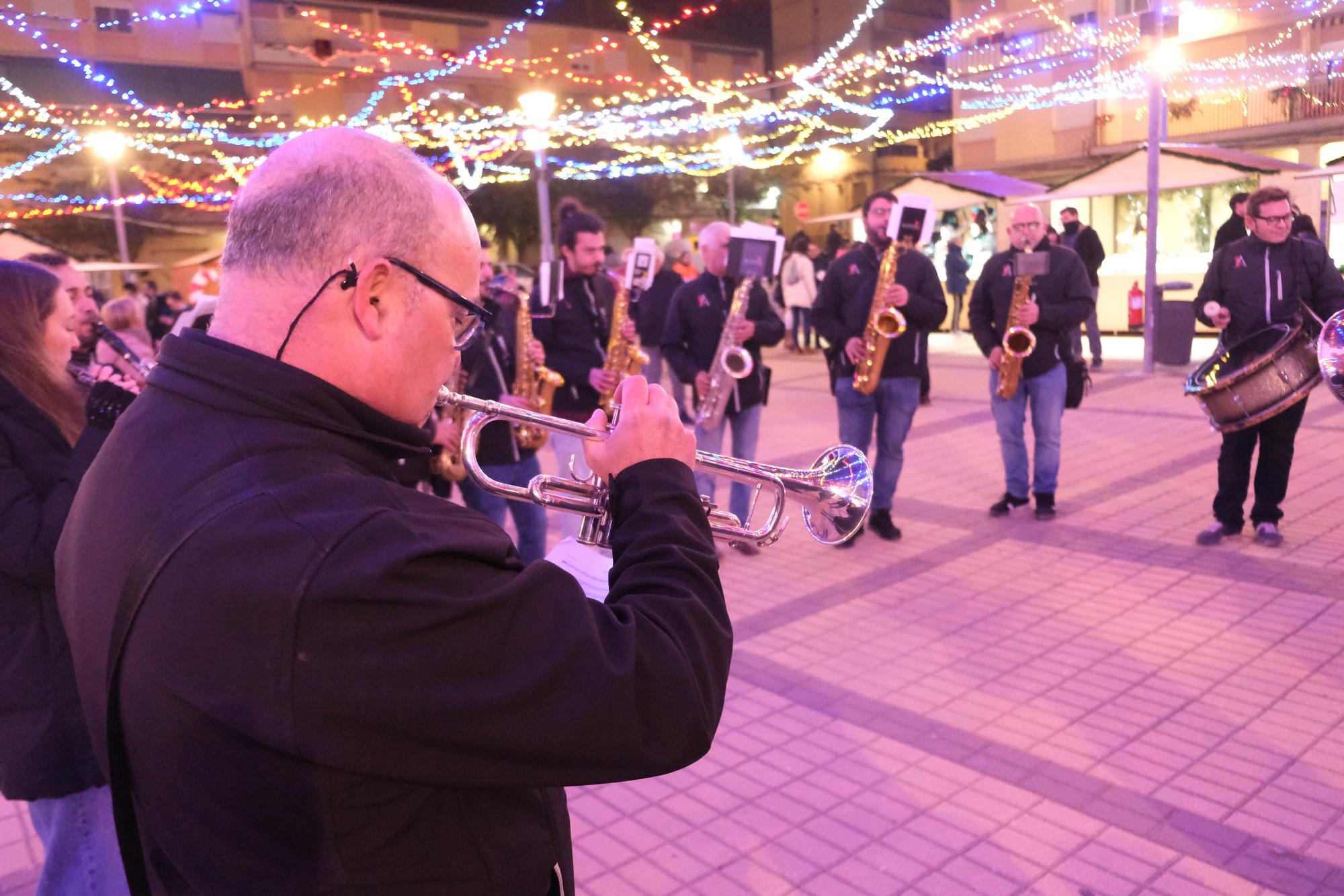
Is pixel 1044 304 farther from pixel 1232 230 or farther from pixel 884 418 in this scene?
pixel 1232 230

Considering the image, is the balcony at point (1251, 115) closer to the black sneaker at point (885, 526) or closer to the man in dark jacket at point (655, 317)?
the man in dark jacket at point (655, 317)

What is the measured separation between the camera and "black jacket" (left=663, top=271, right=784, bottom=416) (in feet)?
21.2

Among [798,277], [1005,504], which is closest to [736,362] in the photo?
[1005,504]

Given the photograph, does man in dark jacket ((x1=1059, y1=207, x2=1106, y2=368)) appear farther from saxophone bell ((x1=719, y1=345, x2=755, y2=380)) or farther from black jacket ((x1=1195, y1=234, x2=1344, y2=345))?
saxophone bell ((x1=719, y1=345, x2=755, y2=380))

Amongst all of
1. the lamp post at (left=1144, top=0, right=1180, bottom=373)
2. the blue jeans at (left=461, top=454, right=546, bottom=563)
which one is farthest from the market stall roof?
the blue jeans at (left=461, top=454, right=546, bottom=563)

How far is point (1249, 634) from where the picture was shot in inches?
184

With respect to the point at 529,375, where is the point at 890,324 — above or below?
above

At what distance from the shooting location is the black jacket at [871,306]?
6.39m

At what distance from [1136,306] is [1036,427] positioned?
1292 cm

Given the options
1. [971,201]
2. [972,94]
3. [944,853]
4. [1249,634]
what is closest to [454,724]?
[944,853]

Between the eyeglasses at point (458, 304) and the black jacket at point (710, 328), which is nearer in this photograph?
the eyeglasses at point (458, 304)

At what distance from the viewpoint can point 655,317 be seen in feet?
35.0

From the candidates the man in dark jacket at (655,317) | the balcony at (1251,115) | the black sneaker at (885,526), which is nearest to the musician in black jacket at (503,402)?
the black sneaker at (885,526)

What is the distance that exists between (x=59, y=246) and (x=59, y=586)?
30315 millimetres
